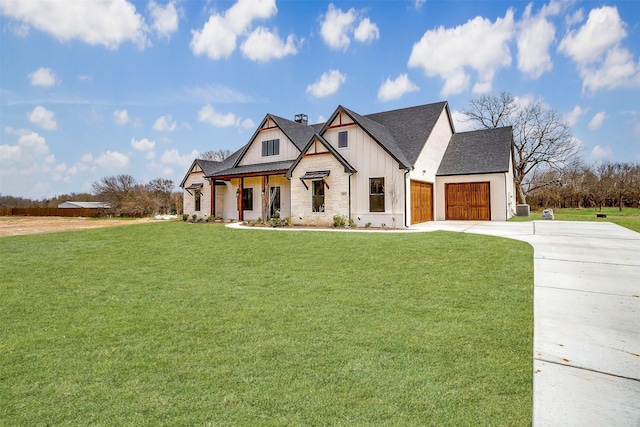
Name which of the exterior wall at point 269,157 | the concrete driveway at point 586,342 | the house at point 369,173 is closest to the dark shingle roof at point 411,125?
the house at point 369,173

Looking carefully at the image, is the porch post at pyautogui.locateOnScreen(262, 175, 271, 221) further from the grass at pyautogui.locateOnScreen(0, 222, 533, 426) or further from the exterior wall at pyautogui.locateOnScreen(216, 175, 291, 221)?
the grass at pyautogui.locateOnScreen(0, 222, 533, 426)

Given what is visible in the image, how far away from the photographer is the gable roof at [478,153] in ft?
65.5

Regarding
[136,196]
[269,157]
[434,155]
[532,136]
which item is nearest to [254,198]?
[269,157]

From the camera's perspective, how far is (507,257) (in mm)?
7594

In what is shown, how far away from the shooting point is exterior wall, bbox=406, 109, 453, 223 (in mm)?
18469

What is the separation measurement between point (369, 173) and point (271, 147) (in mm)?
8843

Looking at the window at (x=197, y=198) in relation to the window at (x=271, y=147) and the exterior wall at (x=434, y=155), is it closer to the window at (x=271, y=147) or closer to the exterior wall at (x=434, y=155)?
the window at (x=271, y=147)

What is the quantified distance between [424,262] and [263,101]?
1014 inches

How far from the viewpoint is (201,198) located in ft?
84.7

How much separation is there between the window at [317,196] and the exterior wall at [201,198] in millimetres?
10071

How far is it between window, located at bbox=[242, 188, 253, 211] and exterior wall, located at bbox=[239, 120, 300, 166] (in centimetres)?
219

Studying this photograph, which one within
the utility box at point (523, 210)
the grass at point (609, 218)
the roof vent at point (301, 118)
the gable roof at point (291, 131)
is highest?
the roof vent at point (301, 118)

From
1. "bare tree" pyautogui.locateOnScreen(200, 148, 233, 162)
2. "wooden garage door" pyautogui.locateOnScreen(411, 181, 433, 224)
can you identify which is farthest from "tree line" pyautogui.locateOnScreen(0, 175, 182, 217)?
"wooden garage door" pyautogui.locateOnScreen(411, 181, 433, 224)

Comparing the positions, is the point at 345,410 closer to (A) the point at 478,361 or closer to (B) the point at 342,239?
(A) the point at 478,361
